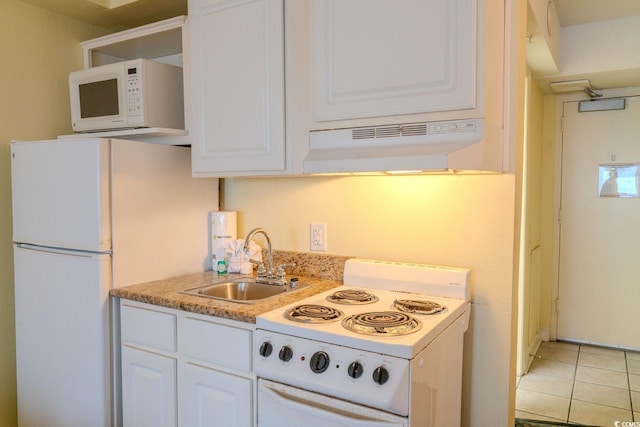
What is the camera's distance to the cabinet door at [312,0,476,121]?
1492 millimetres

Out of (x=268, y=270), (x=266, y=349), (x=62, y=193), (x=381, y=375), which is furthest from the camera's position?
(x=268, y=270)

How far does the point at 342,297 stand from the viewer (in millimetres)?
1815

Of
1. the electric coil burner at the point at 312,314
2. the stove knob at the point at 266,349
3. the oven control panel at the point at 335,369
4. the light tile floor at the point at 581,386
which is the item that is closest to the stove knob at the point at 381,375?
the oven control panel at the point at 335,369

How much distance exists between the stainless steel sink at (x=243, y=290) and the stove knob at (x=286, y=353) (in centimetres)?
56

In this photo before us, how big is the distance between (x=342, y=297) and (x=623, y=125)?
3275mm

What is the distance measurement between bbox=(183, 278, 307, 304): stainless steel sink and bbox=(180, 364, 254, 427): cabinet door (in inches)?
15.8

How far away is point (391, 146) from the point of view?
1606mm

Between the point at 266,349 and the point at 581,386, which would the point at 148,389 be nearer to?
the point at 266,349

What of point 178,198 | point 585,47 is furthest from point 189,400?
point 585,47

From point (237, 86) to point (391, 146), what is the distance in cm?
77

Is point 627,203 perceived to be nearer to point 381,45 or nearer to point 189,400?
point 381,45

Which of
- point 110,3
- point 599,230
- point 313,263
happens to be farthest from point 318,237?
point 599,230

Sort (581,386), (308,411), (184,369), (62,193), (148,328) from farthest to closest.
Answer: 1. (581,386)
2. (62,193)
3. (148,328)
4. (184,369)
5. (308,411)

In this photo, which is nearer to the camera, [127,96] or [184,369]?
[184,369]
